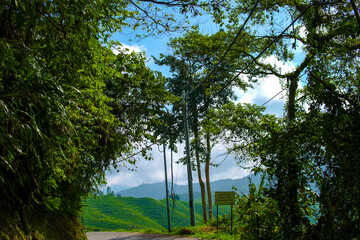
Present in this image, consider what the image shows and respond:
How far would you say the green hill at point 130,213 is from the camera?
26.6 meters

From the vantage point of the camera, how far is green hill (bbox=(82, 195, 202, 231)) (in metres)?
26.6

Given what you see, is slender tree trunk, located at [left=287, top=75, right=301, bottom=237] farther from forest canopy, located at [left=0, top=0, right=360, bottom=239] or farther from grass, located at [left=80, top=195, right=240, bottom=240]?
grass, located at [left=80, top=195, right=240, bottom=240]

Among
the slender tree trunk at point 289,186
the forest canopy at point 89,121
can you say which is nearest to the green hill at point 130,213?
the forest canopy at point 89,121

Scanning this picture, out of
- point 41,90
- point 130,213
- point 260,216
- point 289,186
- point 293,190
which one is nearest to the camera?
point 41,90

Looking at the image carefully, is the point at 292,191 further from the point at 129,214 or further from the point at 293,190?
the point at 129,214

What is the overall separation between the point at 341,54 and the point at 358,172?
247 cm

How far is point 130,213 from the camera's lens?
2922 centimetres

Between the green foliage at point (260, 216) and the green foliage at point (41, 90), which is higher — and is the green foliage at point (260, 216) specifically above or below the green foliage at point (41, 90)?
below

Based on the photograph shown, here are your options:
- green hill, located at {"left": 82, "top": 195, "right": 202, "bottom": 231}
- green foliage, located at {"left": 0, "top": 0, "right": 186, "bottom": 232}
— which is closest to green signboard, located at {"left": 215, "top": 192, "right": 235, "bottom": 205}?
green foliage, located at {"left": 0, "top": 0, "right": 186, "bottom": 232}

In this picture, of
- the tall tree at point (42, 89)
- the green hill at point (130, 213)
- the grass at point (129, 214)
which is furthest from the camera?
the green hill at point (130, 213)

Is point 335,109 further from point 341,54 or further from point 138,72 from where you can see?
point 138,72

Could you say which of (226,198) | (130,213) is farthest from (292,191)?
(130,213)

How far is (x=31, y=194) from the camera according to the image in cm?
513

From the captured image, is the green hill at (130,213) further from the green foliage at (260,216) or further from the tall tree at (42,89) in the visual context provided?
the tall tree at (42,89)
